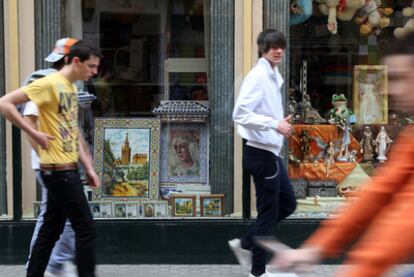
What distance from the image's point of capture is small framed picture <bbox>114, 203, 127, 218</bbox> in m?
6.31

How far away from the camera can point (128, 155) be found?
661 cm

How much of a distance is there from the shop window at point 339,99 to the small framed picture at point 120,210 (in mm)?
1604

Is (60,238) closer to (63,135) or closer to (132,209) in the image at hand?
(63,135)

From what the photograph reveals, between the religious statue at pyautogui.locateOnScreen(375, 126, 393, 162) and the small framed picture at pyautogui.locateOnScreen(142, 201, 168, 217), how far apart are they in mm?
2112

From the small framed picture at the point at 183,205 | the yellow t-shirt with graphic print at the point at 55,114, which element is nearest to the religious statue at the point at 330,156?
the small framed picture at the point at 183,205

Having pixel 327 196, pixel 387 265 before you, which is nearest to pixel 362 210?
pixel 387 265

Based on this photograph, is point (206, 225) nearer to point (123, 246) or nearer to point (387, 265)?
point (123, 246)

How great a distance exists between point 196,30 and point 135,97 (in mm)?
855

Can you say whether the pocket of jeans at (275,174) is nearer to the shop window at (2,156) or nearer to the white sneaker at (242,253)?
the white sneaker at (242,253)

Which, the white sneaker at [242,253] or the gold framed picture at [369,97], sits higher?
the gold framed picture at [369,97]

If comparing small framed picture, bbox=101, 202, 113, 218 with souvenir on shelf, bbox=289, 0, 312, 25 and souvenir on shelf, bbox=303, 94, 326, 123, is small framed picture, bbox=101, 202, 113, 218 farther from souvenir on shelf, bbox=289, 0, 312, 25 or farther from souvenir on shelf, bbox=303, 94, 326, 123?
souvenir on shelf, bbox=289, 0, 312, 25

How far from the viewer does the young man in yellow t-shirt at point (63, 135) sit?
169 inches

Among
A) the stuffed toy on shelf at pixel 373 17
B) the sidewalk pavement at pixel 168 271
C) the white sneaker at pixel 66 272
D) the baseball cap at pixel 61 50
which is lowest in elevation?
the sidewalk pavement at pixel 168 271

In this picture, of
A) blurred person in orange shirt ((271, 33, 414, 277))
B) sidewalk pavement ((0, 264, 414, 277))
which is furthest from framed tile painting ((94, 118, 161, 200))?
blurred person in orange shirt ((271, 33, 414, 277))
